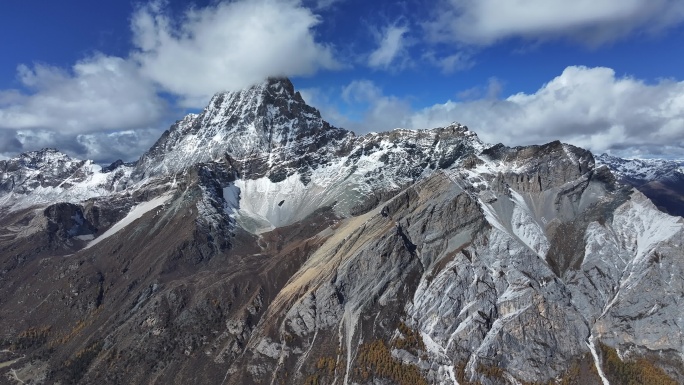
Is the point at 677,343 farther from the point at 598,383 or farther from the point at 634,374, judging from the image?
the point at 598,383

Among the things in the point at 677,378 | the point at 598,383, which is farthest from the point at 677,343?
the point at 598,383

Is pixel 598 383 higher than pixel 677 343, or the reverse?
pixel 677 343

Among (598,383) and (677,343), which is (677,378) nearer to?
(677,343)

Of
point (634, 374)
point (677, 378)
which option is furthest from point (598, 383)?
point (677, 378)

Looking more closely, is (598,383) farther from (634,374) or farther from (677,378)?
(677,378)
